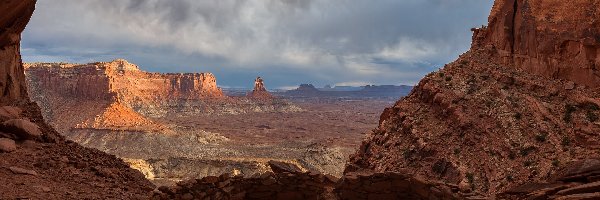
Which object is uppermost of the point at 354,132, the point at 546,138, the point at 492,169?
the point at 546,138

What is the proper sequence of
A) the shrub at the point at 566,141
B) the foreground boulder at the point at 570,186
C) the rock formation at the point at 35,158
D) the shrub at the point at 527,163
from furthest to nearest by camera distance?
1. the shrub at the point at 566,141
2. the shrub at the point at 527,163
3. the rock formation at the point at 35,158
4. the foreground boulder at the point at 570,186

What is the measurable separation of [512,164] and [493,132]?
2.56 metres

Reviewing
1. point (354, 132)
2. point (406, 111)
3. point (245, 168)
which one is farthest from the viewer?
point (354, 132)

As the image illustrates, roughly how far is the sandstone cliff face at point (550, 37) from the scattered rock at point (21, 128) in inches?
950

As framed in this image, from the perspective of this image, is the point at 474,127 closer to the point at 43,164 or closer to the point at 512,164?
the point at 512,164

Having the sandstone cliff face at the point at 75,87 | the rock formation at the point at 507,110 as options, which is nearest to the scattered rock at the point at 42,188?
the rock formation at the point at 507,110

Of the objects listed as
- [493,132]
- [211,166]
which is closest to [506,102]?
[493,132]

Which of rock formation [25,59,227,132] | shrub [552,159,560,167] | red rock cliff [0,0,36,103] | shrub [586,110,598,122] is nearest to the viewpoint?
red rock cliff [0,0,36,103]

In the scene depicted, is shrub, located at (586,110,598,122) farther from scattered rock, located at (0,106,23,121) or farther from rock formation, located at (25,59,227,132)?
rock formation, located at (25,59,227,132)

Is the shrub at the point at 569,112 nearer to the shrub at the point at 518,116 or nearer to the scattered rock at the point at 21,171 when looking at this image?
the shrub at the point at 518,116

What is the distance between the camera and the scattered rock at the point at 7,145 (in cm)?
1449

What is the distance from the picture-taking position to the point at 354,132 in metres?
154

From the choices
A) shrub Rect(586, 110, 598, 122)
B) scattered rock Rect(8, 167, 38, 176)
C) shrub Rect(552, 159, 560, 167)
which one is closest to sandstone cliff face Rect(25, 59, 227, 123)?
scattered rock Rect(8, 167, 38, 176)

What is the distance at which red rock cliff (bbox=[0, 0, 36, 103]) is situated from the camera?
57.8ft
